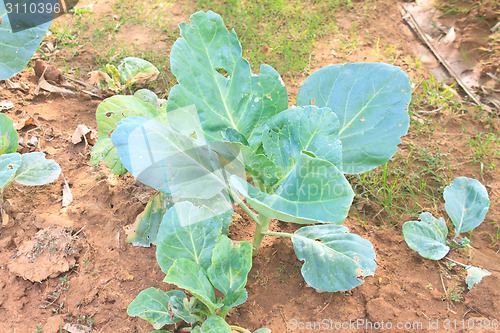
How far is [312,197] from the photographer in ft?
4.62

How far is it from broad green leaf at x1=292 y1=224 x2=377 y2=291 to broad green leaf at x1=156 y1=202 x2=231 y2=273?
40 centimetres

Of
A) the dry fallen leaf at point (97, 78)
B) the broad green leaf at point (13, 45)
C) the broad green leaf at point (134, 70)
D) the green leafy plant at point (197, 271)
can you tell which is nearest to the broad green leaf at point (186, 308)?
the green leafy plant at point (197, 271)

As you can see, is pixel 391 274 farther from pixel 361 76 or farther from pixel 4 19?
pixel 4 19

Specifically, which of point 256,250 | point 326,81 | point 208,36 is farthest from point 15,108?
point 326,81

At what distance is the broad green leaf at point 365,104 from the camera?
1808 mm

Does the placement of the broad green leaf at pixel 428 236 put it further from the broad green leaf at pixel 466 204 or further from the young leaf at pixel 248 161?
the young leaf at pixel 248 161

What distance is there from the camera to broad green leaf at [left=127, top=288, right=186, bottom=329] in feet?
5.08

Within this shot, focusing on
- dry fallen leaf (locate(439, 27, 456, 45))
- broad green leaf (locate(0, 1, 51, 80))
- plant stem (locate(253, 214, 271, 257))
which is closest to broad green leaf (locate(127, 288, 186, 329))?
plant stem (locate(253, 214, 271, 257))

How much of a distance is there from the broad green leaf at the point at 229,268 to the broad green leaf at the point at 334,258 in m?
0.29

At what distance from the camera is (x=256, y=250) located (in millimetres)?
1967

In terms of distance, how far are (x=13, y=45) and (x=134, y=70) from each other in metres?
0.81

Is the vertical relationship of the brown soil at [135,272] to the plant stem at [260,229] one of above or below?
below

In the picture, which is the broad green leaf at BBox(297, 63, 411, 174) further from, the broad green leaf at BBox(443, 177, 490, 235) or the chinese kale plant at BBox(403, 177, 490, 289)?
the broad green leaf at BBox(443, 177, 490, 235)

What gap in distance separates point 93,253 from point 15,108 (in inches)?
49.6
